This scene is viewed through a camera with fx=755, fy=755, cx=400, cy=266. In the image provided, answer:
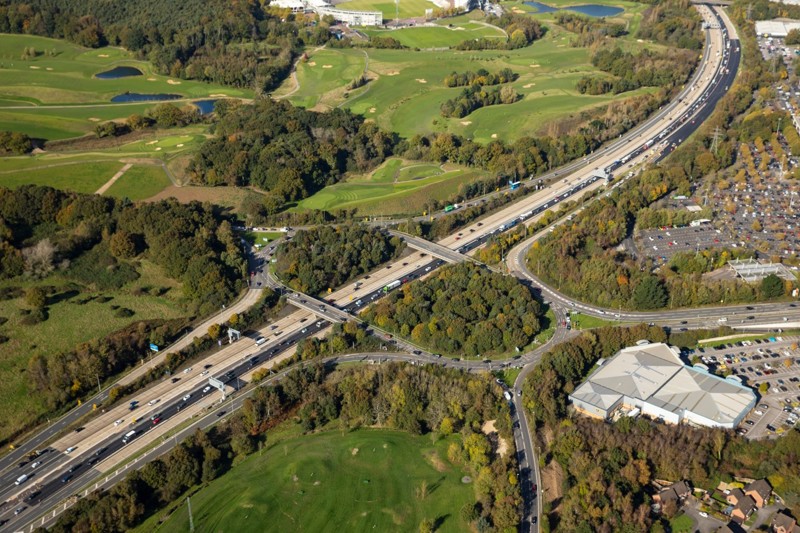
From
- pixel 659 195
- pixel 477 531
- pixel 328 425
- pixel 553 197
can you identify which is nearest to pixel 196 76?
pixel 553 197

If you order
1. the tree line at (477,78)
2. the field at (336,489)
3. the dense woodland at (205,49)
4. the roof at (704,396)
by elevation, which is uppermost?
the dense woodland at (205,49)

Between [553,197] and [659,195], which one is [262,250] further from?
[659,195]

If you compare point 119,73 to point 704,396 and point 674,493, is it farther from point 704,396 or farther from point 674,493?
point 674,493

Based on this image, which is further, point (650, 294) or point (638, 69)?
point (638, 69)

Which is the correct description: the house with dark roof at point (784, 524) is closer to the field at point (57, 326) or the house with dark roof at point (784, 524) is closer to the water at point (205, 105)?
the field at point (57, 326)

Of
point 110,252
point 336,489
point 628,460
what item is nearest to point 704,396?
point 628,460

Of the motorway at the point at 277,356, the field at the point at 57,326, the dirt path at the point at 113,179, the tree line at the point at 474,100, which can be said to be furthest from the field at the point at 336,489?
the tree line at the point at 474,100

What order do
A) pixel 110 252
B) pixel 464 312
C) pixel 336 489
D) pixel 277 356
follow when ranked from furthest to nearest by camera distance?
pixel 110 252 < pixel 464 312 < pixel 277 356 < pixel 336 489

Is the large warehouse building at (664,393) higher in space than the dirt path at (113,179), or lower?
lower
